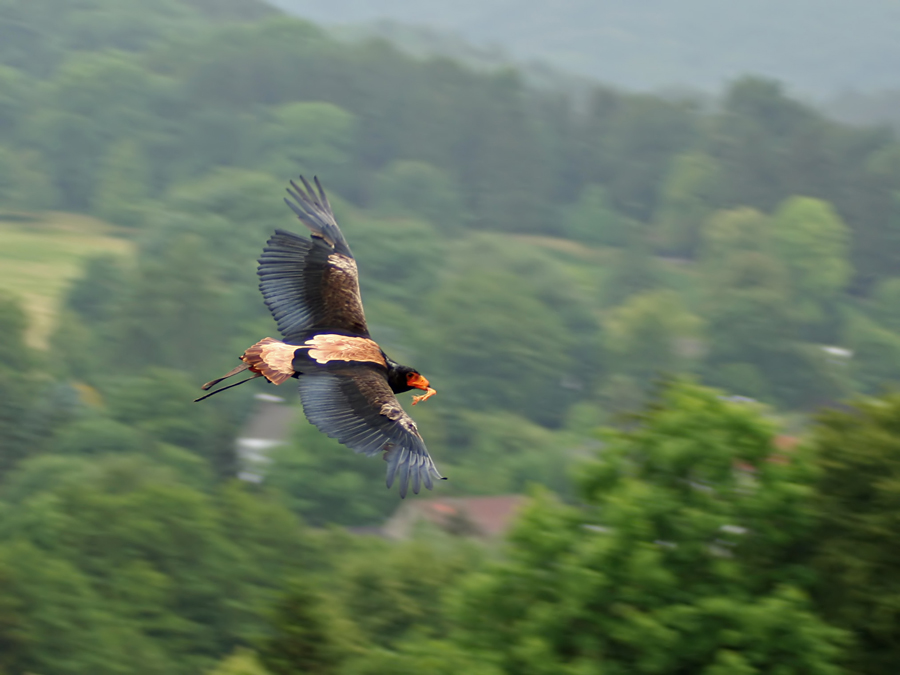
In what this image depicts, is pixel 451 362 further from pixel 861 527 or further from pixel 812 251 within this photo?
pixel 861 527

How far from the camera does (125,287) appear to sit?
87375mm

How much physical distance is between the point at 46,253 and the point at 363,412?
317ft

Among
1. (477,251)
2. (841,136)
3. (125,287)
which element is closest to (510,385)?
(477,251)

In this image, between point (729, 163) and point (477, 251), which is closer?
point (477, 251)

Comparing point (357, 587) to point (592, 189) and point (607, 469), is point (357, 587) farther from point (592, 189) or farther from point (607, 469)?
point (592, 189)

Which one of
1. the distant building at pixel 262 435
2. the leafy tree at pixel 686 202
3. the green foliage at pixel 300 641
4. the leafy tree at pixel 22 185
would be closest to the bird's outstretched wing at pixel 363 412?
the green foliage at pixel 300 641

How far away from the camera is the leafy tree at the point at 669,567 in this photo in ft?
53.3

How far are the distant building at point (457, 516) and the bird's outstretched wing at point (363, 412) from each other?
A: 37.0m

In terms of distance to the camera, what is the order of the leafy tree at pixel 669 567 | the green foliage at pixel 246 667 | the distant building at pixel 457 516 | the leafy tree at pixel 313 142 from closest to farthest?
the leafy tree at pixel 669 567
the green foliage at pixel 246 667
the distant building at pixel 457 516
the leafy tree at pixel 313 142

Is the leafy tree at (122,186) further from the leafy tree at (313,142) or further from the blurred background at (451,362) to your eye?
the leafy tree at (313,142)

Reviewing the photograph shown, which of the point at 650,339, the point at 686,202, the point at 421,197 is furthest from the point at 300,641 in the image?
the point at 686,202

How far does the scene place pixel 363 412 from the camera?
30.4ft

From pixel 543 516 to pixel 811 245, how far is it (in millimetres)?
102582

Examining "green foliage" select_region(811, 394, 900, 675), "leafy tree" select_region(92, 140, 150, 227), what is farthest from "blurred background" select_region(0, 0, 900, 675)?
"leafy tree" select_region(92, 140, 150, 227)
